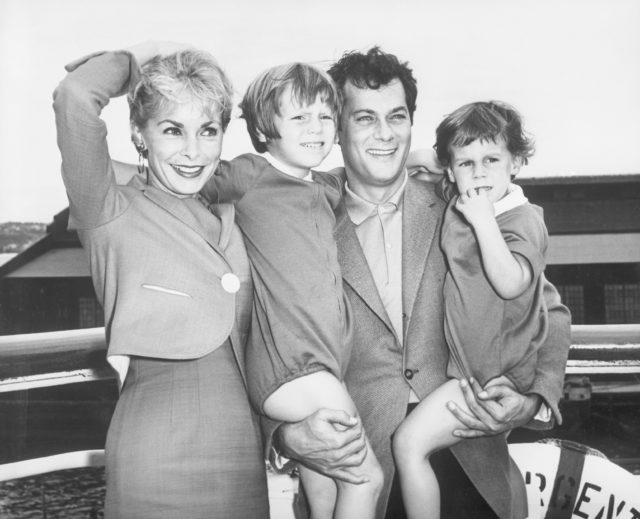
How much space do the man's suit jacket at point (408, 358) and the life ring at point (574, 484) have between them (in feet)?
0.78

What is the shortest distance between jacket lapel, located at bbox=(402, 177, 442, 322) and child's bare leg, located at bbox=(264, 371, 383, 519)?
37cm

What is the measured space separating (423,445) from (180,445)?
68 centimetres

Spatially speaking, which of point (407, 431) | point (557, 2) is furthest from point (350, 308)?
point (557, 2)

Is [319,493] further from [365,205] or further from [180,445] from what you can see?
[365,205]

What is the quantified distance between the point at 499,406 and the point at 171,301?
0.98 metres

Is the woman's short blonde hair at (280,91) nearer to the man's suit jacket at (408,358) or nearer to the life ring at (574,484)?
the man's suit jacket at (408,358)

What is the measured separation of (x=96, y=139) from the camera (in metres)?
1.52

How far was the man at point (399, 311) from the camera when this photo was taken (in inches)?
77.4

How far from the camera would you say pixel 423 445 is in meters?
1.87

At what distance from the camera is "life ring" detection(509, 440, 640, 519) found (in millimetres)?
2209

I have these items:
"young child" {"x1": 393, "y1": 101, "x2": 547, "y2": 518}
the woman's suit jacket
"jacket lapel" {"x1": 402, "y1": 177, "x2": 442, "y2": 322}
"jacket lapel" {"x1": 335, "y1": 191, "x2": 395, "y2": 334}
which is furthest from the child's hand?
the woman's suit jacket

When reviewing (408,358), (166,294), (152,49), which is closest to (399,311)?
(408,358)

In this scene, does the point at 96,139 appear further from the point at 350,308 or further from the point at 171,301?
the point at 350,308

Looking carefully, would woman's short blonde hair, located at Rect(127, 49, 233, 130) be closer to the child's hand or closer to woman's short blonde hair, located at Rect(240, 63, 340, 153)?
woman's short blonde hair, located at Rect(240, 63, 340, 153)
